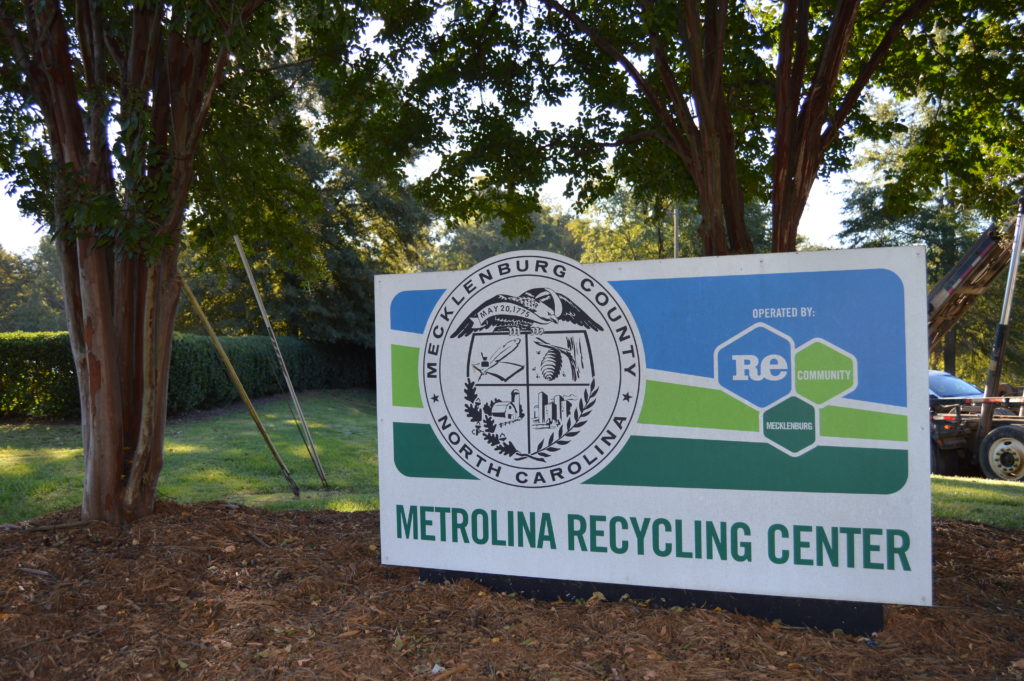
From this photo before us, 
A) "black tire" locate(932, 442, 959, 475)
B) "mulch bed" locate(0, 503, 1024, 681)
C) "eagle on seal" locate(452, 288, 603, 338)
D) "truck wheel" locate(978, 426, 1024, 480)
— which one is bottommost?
"black tire" locate(932, 442, 959, 475)

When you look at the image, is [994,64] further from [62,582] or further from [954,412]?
[62,582]

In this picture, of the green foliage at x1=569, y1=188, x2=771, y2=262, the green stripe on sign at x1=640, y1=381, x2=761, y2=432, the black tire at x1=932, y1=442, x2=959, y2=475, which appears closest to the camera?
the green stripe on sign at x1=640, y1=381, x2=761, y2=432

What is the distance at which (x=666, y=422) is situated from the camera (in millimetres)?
4199

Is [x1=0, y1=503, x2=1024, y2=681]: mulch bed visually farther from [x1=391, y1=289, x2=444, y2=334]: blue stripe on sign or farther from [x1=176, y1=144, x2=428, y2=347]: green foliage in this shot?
[x1=176, y1=144, x2=428, y2=347]: green foliage

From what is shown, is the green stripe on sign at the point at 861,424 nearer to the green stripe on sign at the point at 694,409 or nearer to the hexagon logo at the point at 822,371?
the hexagon logo at the point at 822,371

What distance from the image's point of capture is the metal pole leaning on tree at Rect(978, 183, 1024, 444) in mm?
9586

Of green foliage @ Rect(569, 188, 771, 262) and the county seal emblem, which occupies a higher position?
green foliage @ Rect(569, 188, 771, 262)

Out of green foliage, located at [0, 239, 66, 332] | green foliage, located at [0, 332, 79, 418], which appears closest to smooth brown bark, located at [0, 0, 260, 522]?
green foliage, located at [0, 332, 79, 418]

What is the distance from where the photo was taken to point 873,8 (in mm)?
8086

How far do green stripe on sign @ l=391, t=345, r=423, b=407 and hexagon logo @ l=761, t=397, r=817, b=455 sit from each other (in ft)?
6.27

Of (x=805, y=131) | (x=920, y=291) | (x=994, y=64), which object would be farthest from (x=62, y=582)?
Result: (x=994, y=64)

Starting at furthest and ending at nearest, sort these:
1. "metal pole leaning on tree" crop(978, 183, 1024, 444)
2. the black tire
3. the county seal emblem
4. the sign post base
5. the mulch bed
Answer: the black tire < "metal pole leaning on tree" crop(978, 183, 1024, 444) < the county seal emblem < the sign post base < the mulch bed

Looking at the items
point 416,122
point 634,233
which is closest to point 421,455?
point 416,122

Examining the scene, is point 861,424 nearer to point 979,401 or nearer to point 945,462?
point 979,401
